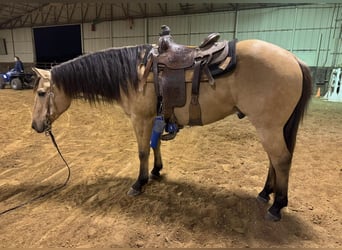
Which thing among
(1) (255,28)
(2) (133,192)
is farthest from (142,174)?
(1) (255,28)

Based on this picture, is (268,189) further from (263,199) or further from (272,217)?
(272,217)

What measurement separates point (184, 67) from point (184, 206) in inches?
49.4

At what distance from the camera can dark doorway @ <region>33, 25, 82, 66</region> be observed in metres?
17.7

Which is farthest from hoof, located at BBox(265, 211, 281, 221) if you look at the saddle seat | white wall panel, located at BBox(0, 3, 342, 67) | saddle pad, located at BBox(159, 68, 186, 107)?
white wall panel, located at BBox(0, 3, 342, 67)

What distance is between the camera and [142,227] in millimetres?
1849

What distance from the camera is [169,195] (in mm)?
2318

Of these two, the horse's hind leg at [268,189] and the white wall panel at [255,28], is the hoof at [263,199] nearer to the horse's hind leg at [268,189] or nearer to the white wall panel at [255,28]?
the horse's hind leg at [268,189]

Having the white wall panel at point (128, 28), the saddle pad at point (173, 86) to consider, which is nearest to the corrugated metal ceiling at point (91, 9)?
the white wall panel at point (128, 28)

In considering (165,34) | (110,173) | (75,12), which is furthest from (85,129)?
(75,12)

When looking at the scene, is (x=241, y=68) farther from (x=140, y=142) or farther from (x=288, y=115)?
(x=140, y=142)

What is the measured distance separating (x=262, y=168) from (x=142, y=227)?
1.74m

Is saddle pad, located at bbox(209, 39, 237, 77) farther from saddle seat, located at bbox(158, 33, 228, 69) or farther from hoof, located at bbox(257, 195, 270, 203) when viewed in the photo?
hoof, located at bbox(257, 195, 270, 203)

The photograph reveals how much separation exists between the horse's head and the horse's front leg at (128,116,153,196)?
2.52 feet

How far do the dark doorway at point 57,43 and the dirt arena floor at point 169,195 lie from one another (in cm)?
1577
